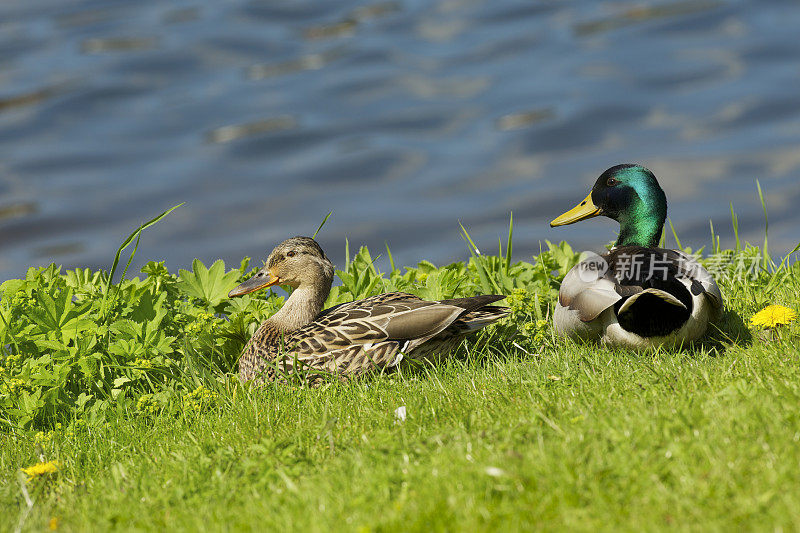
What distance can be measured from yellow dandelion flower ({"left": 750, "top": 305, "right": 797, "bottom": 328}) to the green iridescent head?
104cm

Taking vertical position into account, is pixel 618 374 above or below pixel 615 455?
below

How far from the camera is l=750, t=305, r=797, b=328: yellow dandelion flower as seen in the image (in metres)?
4.61

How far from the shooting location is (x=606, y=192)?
5.60 m

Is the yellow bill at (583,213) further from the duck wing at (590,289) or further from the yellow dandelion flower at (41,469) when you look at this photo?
the yellow dandelion flower at (41,469)

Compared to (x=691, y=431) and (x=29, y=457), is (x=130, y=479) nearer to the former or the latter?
(x=29, y=457)

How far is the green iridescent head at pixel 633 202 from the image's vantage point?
5.46 meters

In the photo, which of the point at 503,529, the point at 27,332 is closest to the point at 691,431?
the point at 503,529

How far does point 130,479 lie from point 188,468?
0.29m

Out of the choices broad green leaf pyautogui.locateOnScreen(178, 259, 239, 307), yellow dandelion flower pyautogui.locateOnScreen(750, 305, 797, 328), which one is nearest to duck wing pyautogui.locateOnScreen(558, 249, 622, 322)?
yellow dandelion flower pyautogui.locateOnScreen(750, 305, 797, 328)

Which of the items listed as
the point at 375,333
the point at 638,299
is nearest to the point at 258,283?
the point at 375,333

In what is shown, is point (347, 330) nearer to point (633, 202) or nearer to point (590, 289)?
point (590, 289)

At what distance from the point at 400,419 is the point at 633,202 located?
7.99 feet

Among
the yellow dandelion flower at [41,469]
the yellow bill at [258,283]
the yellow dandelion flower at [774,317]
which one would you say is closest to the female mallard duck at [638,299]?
the yellow dandelion flower at [774,317]

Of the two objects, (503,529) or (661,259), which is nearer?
(503,529)
